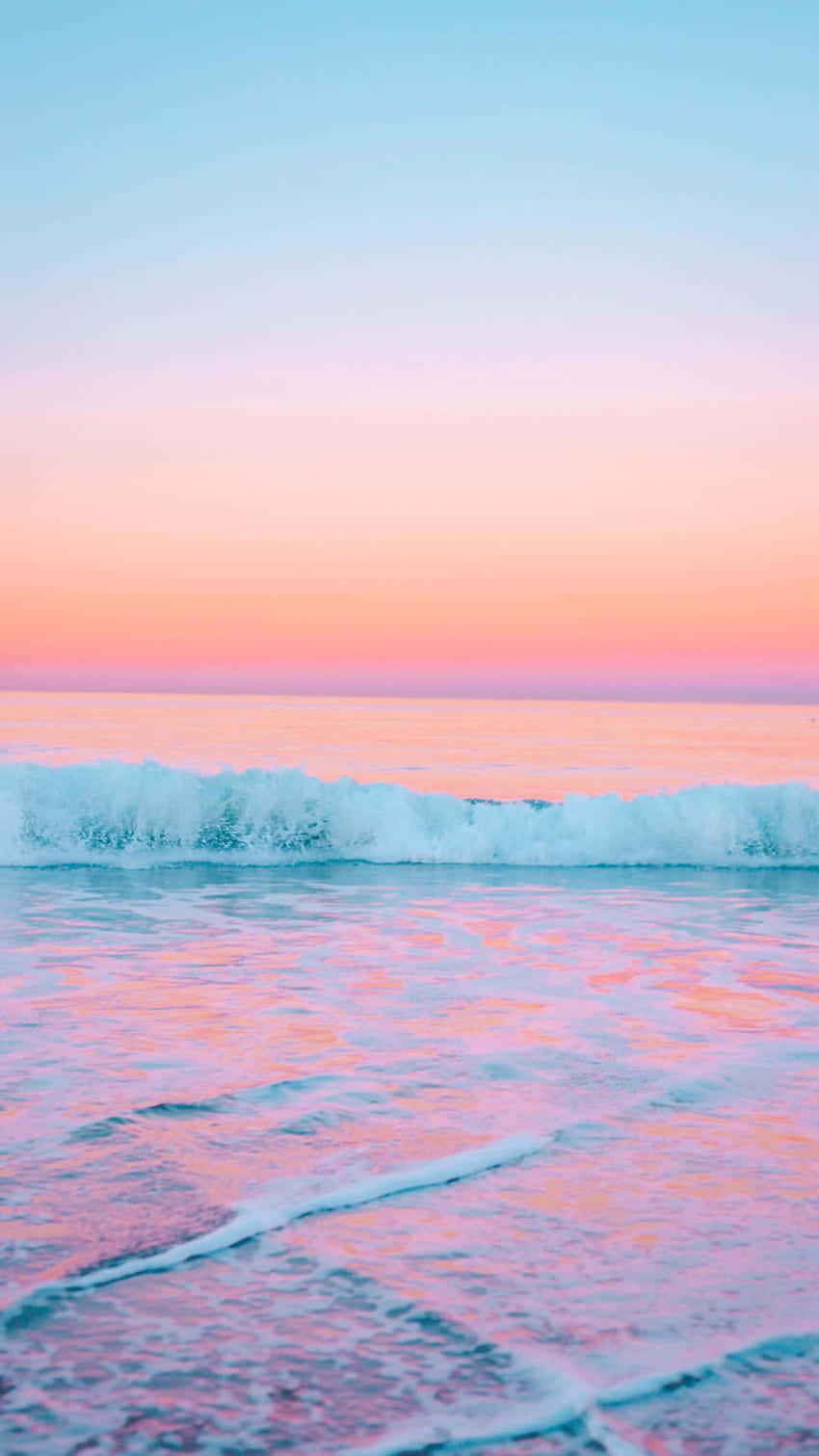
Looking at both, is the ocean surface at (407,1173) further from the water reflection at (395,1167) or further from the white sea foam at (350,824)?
the white sea foam at (350,824)

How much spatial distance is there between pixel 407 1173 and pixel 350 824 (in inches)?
469

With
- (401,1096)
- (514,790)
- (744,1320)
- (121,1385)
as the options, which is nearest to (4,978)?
(401,1096)

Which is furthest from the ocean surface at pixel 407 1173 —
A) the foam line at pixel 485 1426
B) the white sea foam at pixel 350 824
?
the white sea foam at pixel 350 824

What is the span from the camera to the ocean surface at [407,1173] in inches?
123

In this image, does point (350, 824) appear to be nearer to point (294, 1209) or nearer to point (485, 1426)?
point (294, 1209)

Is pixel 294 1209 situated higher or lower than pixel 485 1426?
higher

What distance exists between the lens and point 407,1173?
4.66 meters

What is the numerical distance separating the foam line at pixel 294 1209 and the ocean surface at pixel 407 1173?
0.05ft

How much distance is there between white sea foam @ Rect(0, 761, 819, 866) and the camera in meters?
15.8

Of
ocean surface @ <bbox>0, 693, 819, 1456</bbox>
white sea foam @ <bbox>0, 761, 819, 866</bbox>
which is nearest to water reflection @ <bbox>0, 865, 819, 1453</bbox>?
ocean surface @ <bbox>0, 693, 819, 1456</bbox>

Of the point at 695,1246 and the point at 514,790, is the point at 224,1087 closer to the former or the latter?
the point at 695,1246

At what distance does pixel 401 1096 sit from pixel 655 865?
36.3 feet

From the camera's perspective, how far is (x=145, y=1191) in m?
4.39

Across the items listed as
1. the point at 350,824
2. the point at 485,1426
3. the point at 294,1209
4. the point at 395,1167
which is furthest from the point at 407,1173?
the point at 350,824
